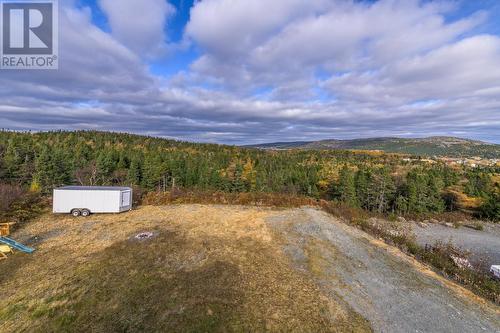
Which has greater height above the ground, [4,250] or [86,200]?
[86,200]

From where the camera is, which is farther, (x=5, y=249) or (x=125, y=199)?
(x=125, y=199)

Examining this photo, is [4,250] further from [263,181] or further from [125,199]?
[263,181]

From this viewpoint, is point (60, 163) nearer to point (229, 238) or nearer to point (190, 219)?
point (190, 219)

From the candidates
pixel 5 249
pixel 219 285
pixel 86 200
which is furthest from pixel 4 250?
pixel 219 285

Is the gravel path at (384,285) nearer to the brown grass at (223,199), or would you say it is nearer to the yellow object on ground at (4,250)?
the brown grass at (223,199)

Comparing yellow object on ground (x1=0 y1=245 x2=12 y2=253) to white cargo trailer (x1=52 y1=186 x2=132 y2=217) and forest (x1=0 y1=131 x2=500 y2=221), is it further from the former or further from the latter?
forest (x1=0 y1=131 x2=500 y2=221)

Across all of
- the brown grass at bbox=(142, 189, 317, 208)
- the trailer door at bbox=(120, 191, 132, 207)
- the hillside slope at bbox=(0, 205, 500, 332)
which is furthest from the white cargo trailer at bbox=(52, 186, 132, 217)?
the brown grass at bbox=(142, 189, 317, 208)
